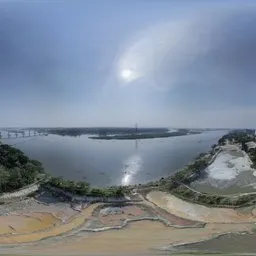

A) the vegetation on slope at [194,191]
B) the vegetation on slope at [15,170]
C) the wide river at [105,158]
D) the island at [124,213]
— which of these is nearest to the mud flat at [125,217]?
the island at [124,213]

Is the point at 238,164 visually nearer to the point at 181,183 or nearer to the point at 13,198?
the point at 181,183

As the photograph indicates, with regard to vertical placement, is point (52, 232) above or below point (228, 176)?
below

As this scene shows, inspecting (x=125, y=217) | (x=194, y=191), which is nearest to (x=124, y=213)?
(x=125, y=217)

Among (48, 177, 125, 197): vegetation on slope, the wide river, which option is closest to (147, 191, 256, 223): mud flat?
(48, 177, 125, 197): vegetation on slope

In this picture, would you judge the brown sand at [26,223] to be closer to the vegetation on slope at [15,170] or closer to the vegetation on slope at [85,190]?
the vegetation on slope at [85,190]

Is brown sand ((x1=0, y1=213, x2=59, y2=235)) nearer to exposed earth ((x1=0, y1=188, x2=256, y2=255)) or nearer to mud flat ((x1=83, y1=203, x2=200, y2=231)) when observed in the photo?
exposed earth ((x1=0, y1=188, x2=256, y2=255))

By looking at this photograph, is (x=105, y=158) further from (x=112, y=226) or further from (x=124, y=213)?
(x=112, y=226)
